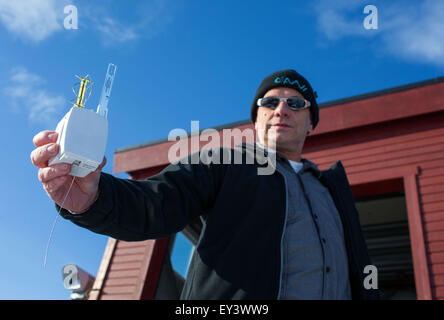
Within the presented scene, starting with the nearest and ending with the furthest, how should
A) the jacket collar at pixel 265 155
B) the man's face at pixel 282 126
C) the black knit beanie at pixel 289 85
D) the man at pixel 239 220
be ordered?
the man at pixel 239 220, the jacket collar at pixel 265 155, the man's face at pixel 282 126, the black knit beanie at pixel 289 85

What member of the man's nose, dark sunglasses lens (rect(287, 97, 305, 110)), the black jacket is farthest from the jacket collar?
dark sunglasses lens (rect(287, 97, 305, 110))

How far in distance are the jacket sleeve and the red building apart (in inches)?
174

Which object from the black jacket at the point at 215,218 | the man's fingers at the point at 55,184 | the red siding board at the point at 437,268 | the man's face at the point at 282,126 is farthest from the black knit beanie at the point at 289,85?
the red siding board at the point at 437,268

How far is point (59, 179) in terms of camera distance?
114 cm

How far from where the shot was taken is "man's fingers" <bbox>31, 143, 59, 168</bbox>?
1.07 metres

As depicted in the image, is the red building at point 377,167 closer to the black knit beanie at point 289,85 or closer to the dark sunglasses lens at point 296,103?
the black knit beanie at point 289,85

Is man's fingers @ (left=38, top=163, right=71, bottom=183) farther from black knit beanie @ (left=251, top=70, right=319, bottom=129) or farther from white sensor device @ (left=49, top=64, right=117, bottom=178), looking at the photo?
black knit beanie @ (left=251, top=70, right=319, bottom=129)

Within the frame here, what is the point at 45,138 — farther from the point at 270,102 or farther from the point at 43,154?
the point at 270,102

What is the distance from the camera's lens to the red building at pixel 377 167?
5.32m

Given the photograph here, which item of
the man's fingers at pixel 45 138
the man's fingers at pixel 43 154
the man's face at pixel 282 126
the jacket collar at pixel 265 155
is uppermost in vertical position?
the man's face at pixel 282 126

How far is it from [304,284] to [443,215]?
4472 mm

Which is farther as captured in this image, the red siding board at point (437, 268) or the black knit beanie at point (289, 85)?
the red siding board at point (437, 268)
